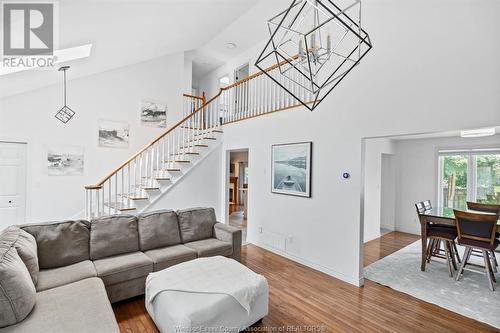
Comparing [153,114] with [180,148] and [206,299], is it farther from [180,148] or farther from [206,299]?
[206,299]

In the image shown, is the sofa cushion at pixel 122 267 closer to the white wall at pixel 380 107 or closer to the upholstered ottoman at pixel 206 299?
the upholstered ottoman at pixel 206 299

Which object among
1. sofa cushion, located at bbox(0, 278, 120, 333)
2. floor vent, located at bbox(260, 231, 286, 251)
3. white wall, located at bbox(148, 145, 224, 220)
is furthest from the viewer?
white wall, located at bbox(148, 145, 224, 220)

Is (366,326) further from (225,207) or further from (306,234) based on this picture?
(225,207)

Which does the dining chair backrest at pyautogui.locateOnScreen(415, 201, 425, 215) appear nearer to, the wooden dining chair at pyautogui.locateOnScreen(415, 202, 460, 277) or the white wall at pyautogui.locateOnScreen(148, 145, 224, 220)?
the wooden dining chair at pyautogui.locateOnScreen(415, 202, 460, 277)

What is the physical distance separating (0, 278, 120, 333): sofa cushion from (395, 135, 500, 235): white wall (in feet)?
21.7

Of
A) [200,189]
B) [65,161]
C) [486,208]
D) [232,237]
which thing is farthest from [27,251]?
→ [486,208]

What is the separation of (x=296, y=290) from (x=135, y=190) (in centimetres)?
359

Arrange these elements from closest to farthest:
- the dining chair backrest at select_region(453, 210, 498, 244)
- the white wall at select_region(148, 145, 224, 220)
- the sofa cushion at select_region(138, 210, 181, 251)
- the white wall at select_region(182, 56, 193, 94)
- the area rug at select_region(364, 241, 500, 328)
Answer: the area rug at select_region(364, 241, 500, 328)
the dining chair backrest at select_region(453, 210, 498, 244)
the sofa cushion at select_region(138, 210, 181, 251)
the white wall at select_region(148, 145, 224, 220)
the white wall at select_region(182, 56, 193, 94)

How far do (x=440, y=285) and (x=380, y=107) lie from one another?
255 centimetres

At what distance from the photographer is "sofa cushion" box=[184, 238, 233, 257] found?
334 centimetres

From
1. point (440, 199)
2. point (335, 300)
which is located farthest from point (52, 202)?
point (440, 199)

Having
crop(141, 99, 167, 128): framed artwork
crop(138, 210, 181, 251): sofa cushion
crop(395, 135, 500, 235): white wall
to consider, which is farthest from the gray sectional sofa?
crop(395, 135, 500, 235): white wall

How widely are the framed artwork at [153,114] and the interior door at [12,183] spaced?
7.52 feet

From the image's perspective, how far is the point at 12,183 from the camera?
4.44 meters
